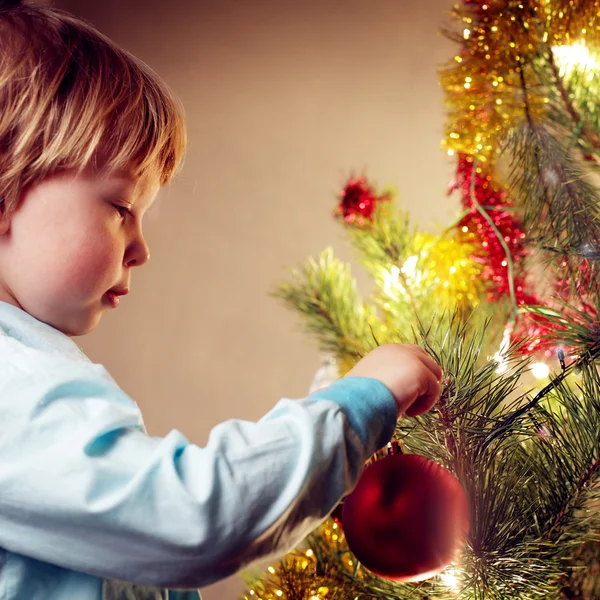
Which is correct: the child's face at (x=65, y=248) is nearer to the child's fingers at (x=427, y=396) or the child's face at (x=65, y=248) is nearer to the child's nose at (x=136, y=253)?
the child's nose at (x=136, y=253)

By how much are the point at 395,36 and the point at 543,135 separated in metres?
0.79

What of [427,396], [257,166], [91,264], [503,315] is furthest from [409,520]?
[257,166]

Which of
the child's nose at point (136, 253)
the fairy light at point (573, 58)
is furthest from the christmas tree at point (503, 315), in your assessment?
the child's nose at point (136, 253)

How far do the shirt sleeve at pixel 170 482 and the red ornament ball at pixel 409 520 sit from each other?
2cm

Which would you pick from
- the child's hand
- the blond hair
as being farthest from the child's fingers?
the blond hair

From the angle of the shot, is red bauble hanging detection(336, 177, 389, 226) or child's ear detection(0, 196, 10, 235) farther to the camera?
red bauble hanging detection(336, 177, 389, 226)

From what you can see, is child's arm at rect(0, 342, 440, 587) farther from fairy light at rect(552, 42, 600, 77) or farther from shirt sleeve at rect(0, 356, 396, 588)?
fairy light at rect(552, 42, 600, 77)

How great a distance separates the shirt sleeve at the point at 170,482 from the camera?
327 millimetres

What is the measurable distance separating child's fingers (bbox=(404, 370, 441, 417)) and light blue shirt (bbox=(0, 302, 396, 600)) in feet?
0.09

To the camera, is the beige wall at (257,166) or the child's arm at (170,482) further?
the beige wall at (257,166)

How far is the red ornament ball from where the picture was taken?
0.35 m

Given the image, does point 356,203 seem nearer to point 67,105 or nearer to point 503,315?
point 503,315

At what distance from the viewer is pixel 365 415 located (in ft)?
1.16

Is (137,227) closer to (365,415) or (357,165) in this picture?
(365,415)
